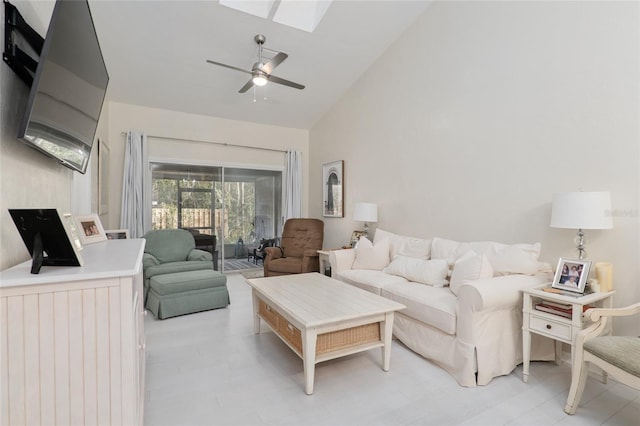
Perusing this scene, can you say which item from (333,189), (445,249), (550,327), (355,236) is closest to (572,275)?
(550,327)

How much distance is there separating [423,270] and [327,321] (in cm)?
133

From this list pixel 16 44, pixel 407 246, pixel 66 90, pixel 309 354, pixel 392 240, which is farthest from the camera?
pixel 392 240

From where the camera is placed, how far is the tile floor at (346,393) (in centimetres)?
175

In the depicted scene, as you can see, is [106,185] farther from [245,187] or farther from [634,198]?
[634,198]

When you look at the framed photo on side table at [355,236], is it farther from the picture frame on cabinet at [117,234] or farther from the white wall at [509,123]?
the picture frame on cabinet at [117,234]

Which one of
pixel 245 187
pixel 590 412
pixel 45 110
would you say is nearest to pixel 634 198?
pixel 590 412

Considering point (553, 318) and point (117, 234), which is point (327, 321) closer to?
point (553, 318)

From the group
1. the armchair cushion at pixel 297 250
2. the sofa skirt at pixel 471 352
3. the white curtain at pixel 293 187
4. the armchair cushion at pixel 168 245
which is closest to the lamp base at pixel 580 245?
the sofa skirt at pixel 471 352

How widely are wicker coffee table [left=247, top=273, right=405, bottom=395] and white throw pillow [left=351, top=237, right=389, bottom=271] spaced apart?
3.13 feet

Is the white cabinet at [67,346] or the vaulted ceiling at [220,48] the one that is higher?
the vaulted ceiling at [220,48]

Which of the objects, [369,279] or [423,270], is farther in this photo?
[369,279]

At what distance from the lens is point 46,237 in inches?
42.8

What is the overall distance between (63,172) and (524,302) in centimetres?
319

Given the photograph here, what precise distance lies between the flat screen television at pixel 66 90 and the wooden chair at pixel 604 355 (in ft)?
9.32
